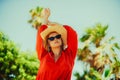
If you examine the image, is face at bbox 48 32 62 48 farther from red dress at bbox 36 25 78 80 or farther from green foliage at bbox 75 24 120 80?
green foliage at bbox 75 24 120 80

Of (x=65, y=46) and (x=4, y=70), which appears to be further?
(x=4, y=70)

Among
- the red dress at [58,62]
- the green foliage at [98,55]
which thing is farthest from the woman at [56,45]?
the green foliage at [98,55]

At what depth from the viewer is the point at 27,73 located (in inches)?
389

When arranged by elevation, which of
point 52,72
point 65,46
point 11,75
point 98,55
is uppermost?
point 65,46

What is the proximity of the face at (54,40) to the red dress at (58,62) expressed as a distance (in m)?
0.09

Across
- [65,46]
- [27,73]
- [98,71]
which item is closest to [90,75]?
[98,71]

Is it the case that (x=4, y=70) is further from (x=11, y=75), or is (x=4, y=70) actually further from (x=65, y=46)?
(x=65, y=46)

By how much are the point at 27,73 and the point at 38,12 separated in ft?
6.52

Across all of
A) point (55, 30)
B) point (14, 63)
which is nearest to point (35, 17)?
point (14, 63)

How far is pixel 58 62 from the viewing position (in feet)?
9.78

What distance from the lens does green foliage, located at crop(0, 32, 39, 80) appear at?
9.70 m

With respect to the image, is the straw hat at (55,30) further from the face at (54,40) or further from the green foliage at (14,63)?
the green foliage at (14,63)

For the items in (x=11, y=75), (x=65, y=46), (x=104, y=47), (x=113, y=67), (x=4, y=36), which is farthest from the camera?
(x=4, y=36)

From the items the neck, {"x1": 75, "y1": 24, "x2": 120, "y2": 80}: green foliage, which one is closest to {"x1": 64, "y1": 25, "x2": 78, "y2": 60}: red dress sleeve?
the neck
